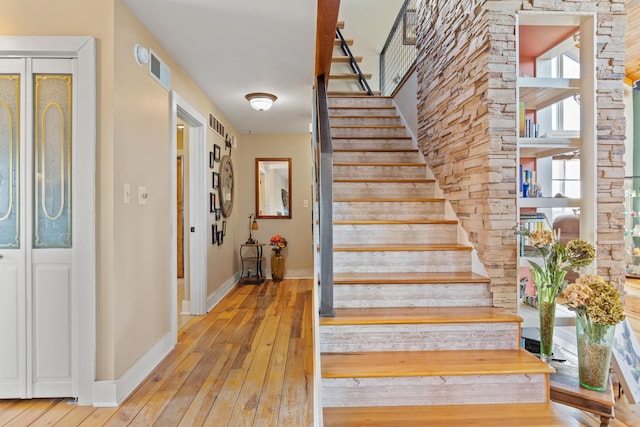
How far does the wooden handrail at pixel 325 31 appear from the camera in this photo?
2496 mm

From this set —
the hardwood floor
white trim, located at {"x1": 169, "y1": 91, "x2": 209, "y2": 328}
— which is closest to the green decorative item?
white trim, located at {"x1": 169, "y1": 91, "x2": 209, "y2": 328}

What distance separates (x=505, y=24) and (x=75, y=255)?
290 cm

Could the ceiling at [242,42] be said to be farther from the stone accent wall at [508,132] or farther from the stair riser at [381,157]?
the stone accent wall at [508,132]

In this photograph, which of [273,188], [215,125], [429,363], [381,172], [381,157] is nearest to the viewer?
[429,363]

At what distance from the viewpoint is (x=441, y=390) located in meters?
1.83

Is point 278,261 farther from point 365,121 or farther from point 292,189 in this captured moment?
point 365,121

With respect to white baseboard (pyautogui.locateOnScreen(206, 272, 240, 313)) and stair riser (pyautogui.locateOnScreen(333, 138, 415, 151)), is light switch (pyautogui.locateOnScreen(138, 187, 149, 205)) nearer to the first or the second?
white baseboard (pyautogui.locateOnScreen(206, 272, 240, 313))

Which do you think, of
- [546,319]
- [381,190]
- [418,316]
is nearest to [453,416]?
[418,316]

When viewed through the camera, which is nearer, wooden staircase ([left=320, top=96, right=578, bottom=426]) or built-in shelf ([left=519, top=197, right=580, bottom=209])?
wooden staircase ([left=320, top=96, right=578, bottom=426])

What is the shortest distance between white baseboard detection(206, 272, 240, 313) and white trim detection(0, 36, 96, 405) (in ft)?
6.09

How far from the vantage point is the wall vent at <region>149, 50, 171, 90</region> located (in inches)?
96.5

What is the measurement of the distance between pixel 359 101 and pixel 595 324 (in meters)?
3.72

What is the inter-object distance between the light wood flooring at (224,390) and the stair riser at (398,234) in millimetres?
965

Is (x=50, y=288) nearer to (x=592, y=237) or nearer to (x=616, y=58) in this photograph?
(x=592, y=237)
